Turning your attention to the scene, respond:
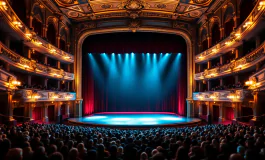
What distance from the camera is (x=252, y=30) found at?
12672 mm

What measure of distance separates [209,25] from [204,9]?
5.13 feet

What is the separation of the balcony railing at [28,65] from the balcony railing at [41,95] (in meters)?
1.47

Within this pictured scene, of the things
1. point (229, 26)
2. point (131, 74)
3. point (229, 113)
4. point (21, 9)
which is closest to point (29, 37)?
point (21, 9)

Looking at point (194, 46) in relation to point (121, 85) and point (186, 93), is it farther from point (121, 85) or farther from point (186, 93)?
point (121, 85)

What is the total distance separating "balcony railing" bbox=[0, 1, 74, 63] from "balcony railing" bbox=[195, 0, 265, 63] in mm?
12287

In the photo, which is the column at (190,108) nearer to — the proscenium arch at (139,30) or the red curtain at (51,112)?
the proscenium arch at (139,30)

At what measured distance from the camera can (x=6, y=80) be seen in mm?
10984

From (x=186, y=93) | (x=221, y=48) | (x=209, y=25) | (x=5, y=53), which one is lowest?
(x=186, y=93)

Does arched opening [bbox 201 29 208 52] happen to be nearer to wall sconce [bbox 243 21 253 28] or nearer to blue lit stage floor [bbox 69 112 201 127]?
blue lit stage floor [bbox 69 112 201 127]

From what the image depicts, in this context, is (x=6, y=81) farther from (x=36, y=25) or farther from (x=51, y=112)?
(x=51, y=112)

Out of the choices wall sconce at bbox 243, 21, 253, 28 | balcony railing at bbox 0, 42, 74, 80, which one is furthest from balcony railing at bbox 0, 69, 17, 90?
wall sconce at bbox 243, 21, 253, 28

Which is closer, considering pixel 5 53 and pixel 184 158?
pixel 184 158

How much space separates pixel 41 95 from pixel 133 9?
10348 millimetres

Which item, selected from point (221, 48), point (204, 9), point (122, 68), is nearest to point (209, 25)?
point (204, 9)
